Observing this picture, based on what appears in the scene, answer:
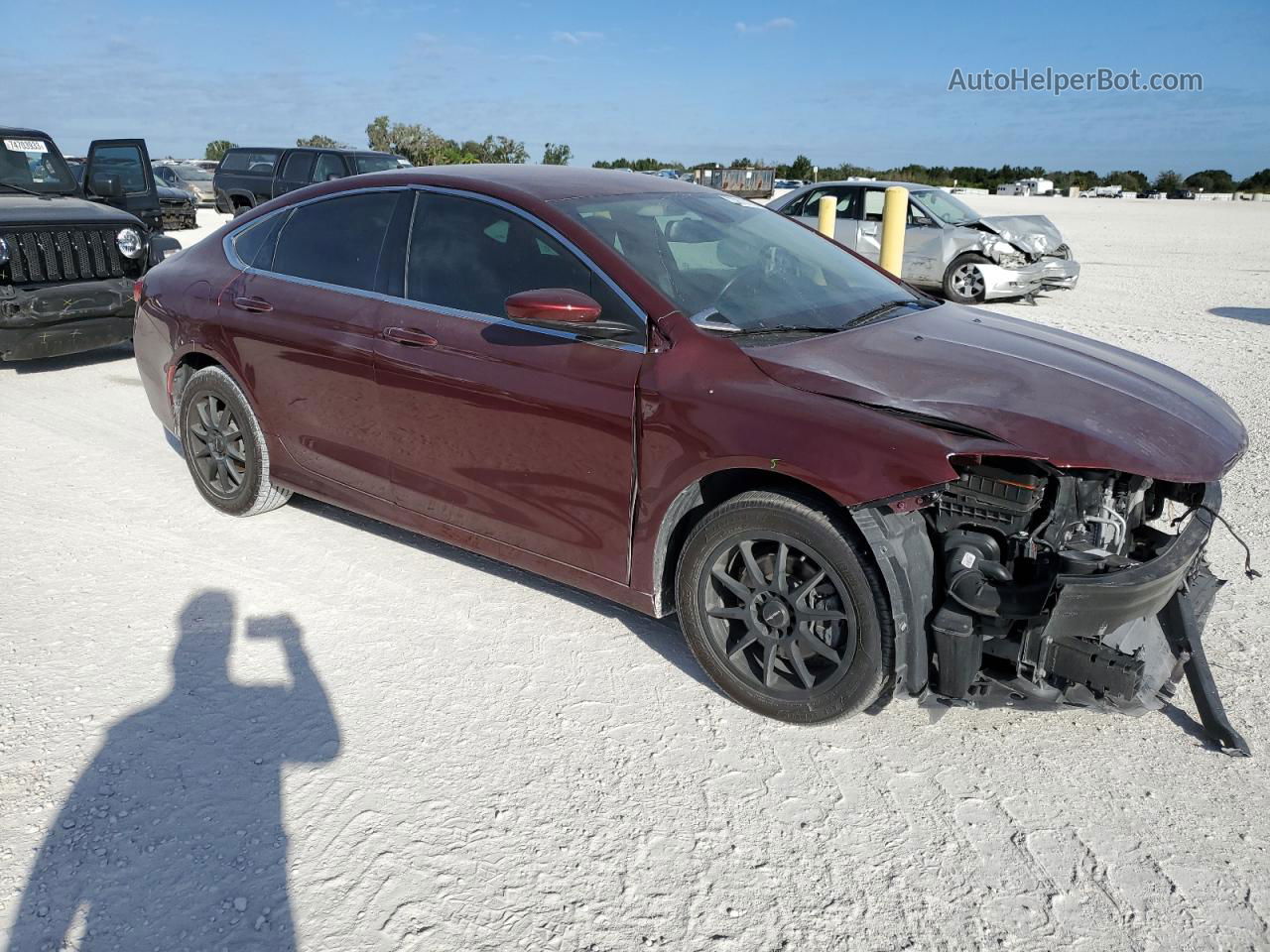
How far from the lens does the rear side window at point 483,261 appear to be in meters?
3.64

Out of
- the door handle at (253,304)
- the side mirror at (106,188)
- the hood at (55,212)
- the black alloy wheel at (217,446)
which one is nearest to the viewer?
the door handle at (253,304)

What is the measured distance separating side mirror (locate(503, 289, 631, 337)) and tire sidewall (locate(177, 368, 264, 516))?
83.7 inches

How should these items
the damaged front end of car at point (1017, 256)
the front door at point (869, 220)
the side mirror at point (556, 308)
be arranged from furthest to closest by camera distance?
the front door at point (869, 220) < the damaged front end of car at point (1017, 256) < the side mirror at point (556, 308)

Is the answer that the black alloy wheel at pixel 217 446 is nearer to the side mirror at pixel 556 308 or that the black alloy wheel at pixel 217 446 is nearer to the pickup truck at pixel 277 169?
the side mirror at pixel 556 308

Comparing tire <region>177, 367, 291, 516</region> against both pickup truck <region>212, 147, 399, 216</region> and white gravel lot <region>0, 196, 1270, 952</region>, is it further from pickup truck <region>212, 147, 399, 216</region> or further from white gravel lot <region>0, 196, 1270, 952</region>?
pickup truck <region>212, 147, 399, 216</region>

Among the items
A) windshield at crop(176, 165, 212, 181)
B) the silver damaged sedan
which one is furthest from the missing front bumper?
windshield at crop(176, 165, 212, 181)

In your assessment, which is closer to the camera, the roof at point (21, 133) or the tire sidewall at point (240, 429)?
the tire sidewall at point (240, 429)

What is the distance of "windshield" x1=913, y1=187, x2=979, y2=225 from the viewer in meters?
13.7

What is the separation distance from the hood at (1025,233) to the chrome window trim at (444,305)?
10.8 metres

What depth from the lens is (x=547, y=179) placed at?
164 inches

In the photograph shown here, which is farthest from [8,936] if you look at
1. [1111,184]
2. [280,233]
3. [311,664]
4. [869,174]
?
[1111,184]

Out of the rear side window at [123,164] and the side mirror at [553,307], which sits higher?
the rear side window at [123,164]

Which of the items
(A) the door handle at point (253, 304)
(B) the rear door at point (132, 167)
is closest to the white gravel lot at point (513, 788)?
(A) the door handle at point (253, 304)

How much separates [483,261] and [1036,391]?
6.99 feet
